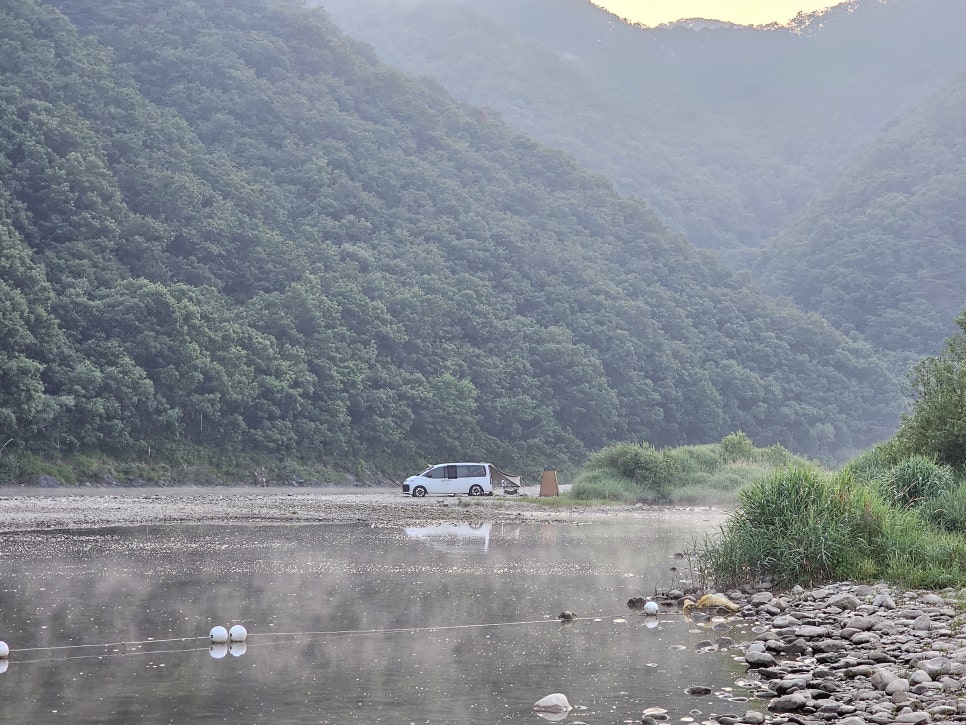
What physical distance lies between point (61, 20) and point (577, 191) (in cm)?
5271

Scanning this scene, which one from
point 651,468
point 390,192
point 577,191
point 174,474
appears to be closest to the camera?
point 651,468

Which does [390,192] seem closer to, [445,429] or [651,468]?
[445,429]

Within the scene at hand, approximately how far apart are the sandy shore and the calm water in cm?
752

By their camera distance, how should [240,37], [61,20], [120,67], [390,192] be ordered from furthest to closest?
1. [240,37]
2. [390,192]
3. [120,67]
4. [61,20]

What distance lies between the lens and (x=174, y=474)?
51562mm

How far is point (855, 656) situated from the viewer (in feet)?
35.0

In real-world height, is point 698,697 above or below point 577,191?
below

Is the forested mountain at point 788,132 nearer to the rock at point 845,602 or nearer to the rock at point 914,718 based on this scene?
the rock at point 845,602

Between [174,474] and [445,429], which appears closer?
[174,474]

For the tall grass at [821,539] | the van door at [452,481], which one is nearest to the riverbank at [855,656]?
the tall grass at [821,539]

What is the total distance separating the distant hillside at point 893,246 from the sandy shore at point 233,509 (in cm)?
7638

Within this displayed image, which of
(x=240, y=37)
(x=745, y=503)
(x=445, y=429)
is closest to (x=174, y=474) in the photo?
(x=445, y=429)

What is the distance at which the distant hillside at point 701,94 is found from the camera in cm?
15775

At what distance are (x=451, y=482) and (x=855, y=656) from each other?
36.3m
